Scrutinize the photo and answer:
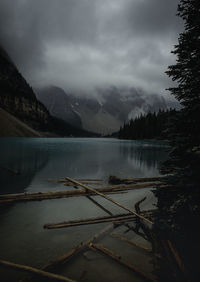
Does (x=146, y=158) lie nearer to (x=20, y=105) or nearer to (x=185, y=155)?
(x=185, y=155)

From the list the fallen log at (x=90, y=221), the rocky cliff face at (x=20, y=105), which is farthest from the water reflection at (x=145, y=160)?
the rocky cliff face at (x=20, y=105)

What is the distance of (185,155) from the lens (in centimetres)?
538

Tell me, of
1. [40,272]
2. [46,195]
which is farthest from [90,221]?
[46,195]

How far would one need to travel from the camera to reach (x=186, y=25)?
231 inches

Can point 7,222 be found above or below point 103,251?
below

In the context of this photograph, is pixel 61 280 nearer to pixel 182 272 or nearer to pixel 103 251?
pixel 103 251

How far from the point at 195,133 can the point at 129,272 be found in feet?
15.8

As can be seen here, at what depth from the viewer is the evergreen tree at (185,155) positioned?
173 inches

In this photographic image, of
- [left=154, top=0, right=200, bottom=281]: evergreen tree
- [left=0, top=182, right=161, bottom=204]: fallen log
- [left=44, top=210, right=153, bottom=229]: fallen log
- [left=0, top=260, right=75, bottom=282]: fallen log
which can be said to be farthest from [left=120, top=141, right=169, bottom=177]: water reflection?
[left=0, top=182, right=161, bottom=204]: fallen log

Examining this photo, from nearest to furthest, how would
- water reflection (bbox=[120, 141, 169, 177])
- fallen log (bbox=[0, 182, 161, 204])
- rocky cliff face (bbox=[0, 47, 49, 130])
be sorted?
fallen log (bbox=[0, 182, 161, 204])
water reflection (bbox=[120, 141, 169, 177])
rocky cliff face (bbox=[0, 47, 49, 130])

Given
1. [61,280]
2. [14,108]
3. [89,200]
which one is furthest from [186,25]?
[14,108]

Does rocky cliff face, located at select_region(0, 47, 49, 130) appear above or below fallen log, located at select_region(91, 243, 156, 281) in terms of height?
above

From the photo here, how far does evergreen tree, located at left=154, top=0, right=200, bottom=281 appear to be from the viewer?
4387mm

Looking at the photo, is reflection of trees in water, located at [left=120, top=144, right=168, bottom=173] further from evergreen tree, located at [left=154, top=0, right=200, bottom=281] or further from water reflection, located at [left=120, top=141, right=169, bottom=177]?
evergreen tree, located at [left=154, top=0, right=200, bottom=281]
